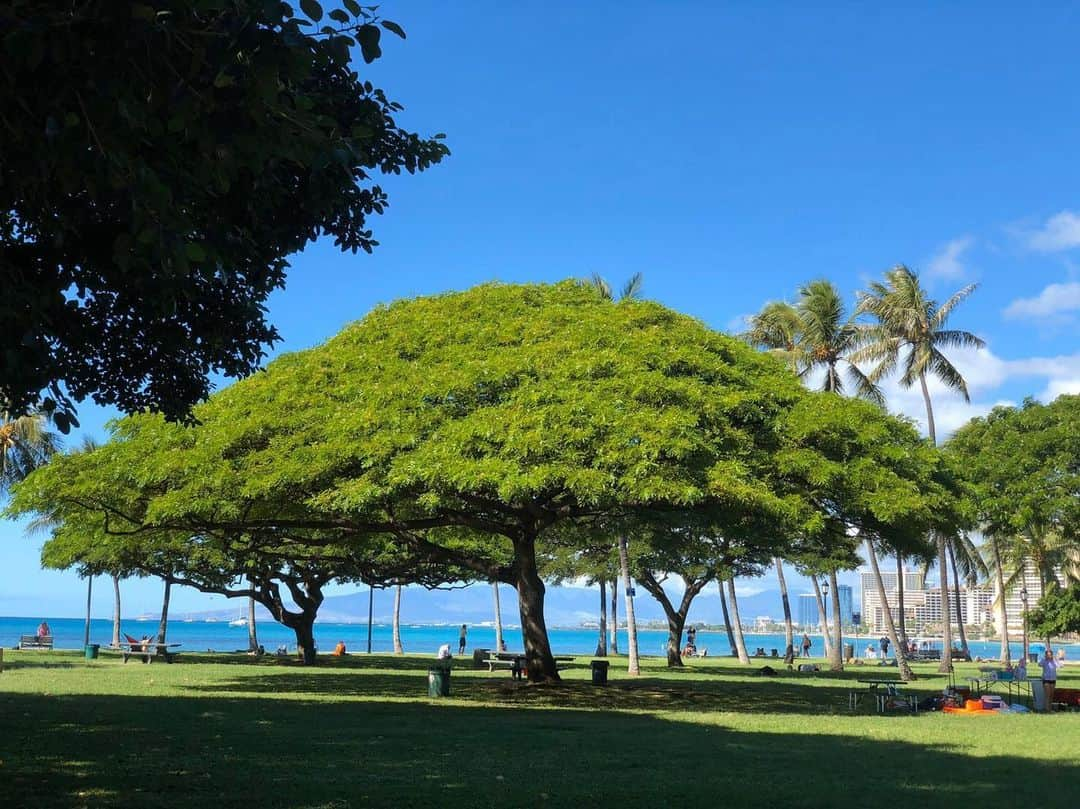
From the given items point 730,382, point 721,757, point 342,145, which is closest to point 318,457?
point 730,382

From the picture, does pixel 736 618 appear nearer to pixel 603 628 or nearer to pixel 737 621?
pixel 737 621

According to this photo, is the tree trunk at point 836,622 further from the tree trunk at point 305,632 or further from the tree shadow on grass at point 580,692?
the tree trunk at point 305,632

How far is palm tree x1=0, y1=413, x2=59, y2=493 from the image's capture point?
46.3 metres

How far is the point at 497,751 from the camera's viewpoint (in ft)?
40.0

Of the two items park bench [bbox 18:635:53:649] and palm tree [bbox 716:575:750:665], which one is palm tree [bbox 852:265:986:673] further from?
park bench [bbox 18:635:53:649]

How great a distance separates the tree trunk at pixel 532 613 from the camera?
24.3 m

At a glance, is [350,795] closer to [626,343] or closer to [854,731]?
[854,731]

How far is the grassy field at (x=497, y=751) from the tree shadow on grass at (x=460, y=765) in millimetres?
30

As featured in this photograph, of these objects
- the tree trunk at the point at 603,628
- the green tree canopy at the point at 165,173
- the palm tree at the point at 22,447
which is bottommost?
the tree trunk at the point at 603,628

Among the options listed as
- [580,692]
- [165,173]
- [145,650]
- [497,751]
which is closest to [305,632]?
[145,650]

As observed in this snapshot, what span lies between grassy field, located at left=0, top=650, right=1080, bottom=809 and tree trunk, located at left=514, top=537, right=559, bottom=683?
2056 millimetres

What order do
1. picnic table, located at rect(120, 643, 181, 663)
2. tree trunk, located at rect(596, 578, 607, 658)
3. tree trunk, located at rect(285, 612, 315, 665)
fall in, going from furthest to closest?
tree trunk, located at rect(596, 578, 607, 658), tree trunk, located at rect(285, 612, 315, 665), picnic table, located at rect(120, 643, 181, 663)

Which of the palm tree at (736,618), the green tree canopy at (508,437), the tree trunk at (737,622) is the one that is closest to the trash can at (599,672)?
the green tree canopy at (508,437)

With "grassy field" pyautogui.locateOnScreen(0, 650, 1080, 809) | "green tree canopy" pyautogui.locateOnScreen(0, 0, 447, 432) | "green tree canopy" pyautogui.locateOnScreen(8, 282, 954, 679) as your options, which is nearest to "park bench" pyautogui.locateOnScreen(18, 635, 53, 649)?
"grassy field" pyautogui.locateOnScreen(0, 650, 1080, 809)
